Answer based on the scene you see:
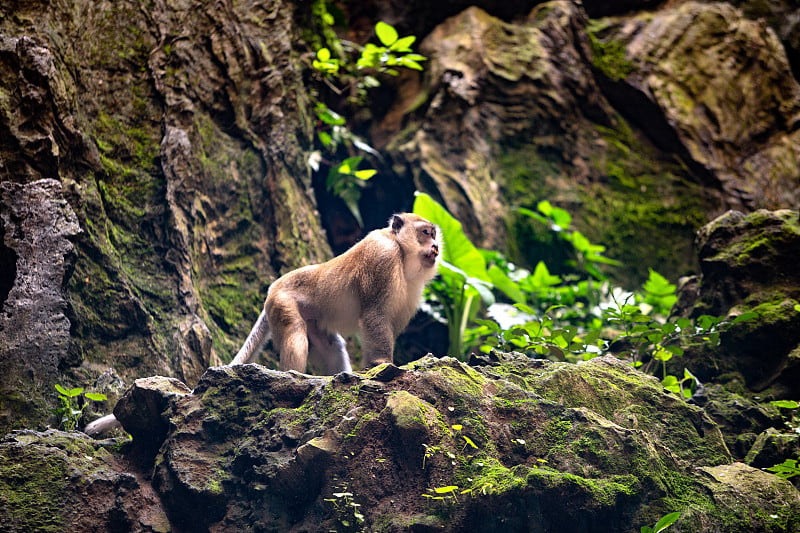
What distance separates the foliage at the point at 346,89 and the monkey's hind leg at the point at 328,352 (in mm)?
2358

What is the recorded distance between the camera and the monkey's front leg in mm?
5387

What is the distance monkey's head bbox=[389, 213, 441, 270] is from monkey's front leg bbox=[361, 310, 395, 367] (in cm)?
70

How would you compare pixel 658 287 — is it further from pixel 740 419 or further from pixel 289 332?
pixel 289 332

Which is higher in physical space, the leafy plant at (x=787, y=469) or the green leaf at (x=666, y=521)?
the green leaf at (x=666, y=521)

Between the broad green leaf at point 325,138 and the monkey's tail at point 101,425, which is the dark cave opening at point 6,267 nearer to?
the monkey's tail at point 101,425

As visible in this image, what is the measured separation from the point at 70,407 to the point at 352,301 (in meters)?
2.21

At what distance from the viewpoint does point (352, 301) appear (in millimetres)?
5637

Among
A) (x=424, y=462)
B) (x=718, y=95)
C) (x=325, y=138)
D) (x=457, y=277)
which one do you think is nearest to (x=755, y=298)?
(x=457, y=277)

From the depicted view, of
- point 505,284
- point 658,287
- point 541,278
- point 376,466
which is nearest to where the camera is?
point 376,466

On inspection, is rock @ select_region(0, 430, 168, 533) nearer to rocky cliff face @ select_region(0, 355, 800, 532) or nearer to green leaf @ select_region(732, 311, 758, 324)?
rocky cliff face @ select_region(0, 355, 800, 532)

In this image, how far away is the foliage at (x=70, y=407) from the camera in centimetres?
438

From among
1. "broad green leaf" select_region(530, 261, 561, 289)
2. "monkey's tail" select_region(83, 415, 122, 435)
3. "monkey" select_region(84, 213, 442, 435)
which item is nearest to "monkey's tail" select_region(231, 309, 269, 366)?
"monkey" select_region(84, 213, 442, 435)

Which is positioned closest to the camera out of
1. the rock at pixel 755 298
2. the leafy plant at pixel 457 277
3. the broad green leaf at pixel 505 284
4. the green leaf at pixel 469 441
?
the green leaf at pixel 469 441

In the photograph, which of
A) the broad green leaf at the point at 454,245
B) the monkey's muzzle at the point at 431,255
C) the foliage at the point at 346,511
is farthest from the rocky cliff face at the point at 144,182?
the foliage at the point at 346,511
